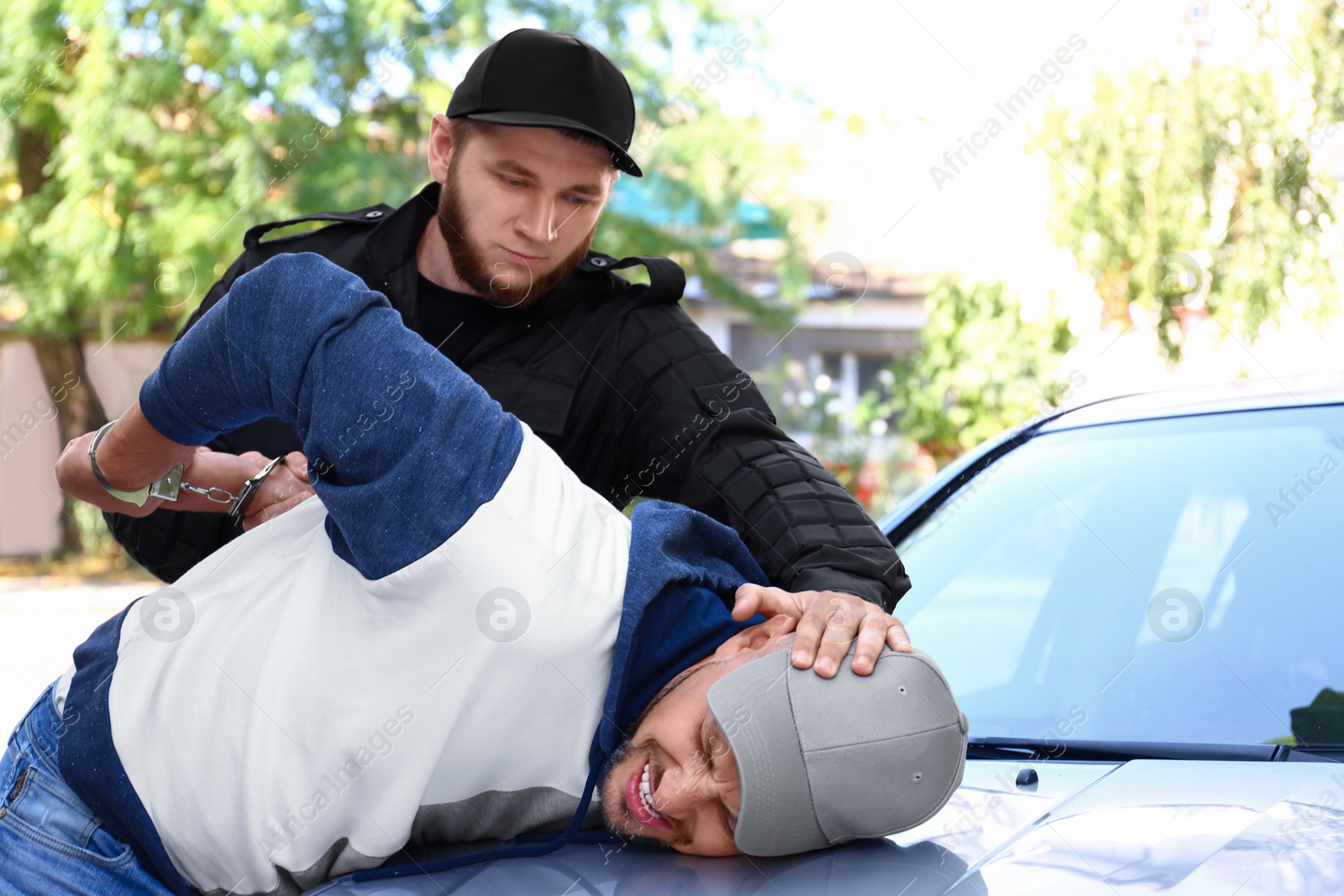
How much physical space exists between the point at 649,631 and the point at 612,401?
83 cm

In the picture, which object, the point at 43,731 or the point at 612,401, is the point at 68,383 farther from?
the point at 43,731

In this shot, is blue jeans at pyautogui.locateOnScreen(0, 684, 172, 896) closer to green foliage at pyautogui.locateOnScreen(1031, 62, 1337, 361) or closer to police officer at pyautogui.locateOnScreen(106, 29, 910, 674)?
police officer at pyautogui.locateOnScreen(106, 29, 910, 674)

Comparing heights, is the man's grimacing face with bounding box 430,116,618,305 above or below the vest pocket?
above

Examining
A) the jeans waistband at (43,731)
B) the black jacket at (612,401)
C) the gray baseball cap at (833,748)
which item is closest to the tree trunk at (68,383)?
the black jacket at (612,401)

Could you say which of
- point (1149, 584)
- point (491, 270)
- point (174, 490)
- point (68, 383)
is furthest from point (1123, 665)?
point (68, 383)

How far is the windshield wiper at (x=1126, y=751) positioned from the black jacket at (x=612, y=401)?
43 centimetres

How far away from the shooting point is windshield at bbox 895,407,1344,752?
1.90 meters

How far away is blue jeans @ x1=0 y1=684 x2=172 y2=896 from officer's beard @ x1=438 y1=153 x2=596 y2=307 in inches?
42.3

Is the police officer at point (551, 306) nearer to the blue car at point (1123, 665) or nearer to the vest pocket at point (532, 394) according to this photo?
the vest pocket at point (532, 394)

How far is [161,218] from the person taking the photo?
9.47 meters

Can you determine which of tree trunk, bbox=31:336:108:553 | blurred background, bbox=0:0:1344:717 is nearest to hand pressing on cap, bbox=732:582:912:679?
blurred background, bbox=0:0:1344:717

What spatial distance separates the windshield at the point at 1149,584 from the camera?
190 cm

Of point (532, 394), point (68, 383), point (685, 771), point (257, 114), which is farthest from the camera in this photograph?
point (68, 383)

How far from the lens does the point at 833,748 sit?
1.39 meters
